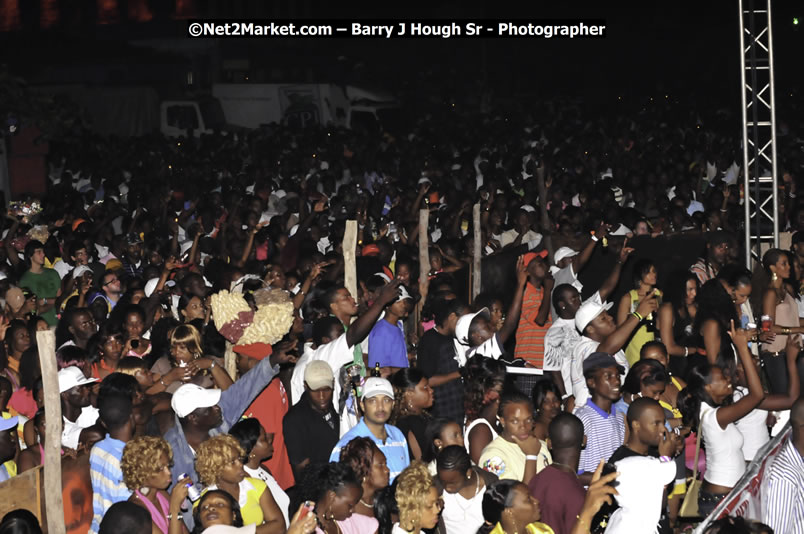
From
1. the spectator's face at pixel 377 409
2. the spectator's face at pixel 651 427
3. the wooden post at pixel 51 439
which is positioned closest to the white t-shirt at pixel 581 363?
the spectator's face at pixel 651 427

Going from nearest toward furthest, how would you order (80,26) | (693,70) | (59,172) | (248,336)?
(248,336), (59,172), (693,70), (80,26)

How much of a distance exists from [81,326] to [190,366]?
191cm

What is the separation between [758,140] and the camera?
438 inches

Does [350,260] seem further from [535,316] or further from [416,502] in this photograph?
[416,502]

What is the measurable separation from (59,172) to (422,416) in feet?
56.7

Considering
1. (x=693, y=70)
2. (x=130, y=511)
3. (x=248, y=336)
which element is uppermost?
(x=693, y=70)

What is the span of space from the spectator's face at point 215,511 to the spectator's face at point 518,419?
1.67 m

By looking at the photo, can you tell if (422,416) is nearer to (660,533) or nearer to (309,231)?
(660,533)

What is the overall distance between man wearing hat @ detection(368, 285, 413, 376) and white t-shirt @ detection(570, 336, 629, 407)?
3.62 feet

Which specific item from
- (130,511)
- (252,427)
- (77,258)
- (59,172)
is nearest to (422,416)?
(252,427)

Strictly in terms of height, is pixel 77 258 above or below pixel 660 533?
above

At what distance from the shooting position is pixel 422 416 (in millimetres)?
6965

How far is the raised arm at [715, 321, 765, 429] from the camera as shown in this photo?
6676 millimetres

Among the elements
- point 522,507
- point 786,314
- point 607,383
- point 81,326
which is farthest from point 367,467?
point 786,314
